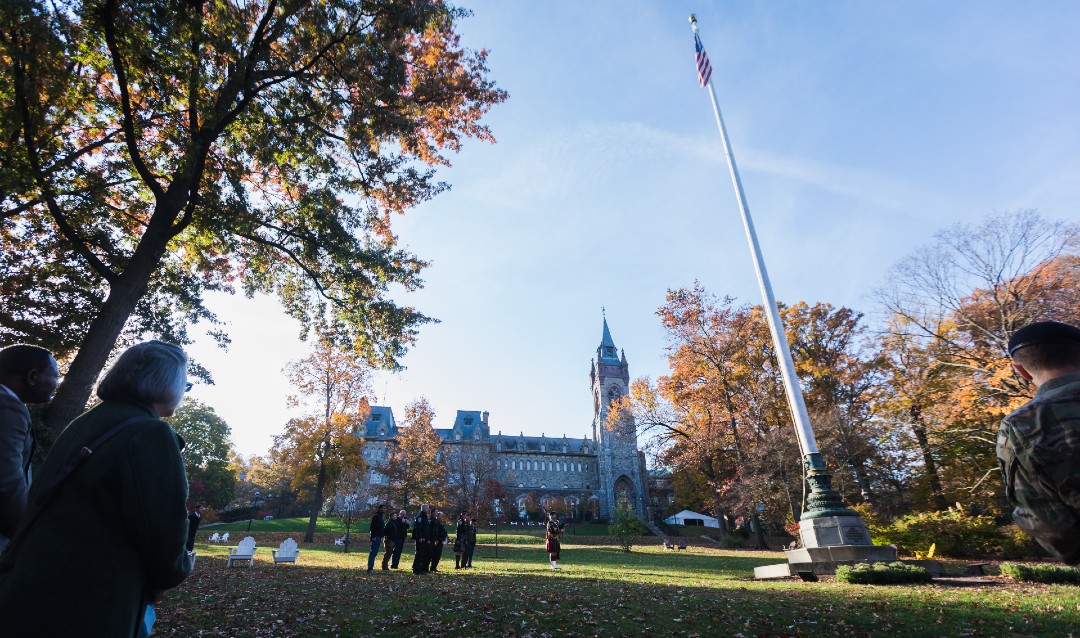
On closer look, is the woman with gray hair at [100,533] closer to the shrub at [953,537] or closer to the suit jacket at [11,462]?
the suit jacket at [11,462]

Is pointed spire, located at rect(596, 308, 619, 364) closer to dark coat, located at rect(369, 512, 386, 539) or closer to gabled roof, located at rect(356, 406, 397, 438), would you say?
gabled roof, located at rect(356, 406, 397, 438)

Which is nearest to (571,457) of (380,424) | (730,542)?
(380,424)

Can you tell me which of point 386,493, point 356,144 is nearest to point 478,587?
point 356,144

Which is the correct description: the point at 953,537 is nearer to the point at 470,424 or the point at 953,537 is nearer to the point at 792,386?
the point at 792,386

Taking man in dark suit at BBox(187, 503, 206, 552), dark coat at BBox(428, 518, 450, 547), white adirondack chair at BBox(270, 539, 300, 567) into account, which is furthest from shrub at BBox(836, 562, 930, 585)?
white adirondack chair at BBox(270, 539, 300, 567)

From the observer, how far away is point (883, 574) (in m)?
11.8

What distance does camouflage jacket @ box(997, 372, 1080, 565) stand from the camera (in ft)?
8.96

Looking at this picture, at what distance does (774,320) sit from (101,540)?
18408 millimetres

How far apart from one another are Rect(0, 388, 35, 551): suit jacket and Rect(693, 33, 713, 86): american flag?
23011 mm

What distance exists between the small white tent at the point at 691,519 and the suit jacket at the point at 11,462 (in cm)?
5971

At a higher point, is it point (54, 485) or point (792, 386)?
point (792, 386)

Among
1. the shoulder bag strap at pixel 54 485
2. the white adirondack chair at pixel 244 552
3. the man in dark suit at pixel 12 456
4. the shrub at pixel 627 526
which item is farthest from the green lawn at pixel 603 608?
the shrub at pixel 627 526

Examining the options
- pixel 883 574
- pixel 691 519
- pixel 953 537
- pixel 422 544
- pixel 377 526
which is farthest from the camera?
pixel 691 519

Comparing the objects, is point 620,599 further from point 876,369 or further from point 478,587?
point 876,369
